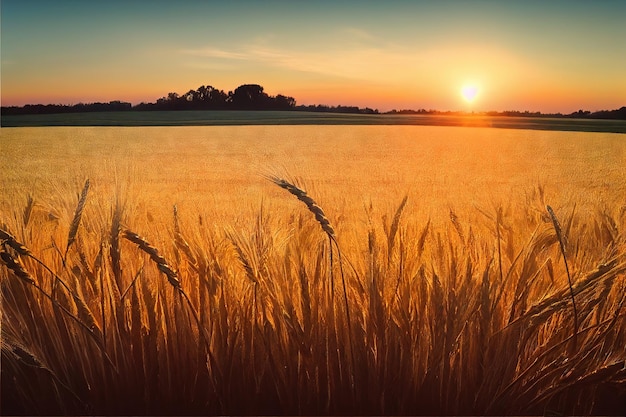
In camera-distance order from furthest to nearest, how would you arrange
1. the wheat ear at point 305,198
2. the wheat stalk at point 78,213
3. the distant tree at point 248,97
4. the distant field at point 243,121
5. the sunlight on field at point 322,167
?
the distant field at point 243,121 → the distant tree at point 248,97 → the sunlight on field at point 322,167 → the wheat stalk at point 78,213 → the wheat ear at point 305,198

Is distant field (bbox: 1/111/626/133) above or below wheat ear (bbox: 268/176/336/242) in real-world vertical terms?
below

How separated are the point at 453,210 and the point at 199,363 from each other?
539 millimetres

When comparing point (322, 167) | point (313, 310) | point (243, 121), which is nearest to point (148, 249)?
point (313, 310)

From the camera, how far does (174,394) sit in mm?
1131

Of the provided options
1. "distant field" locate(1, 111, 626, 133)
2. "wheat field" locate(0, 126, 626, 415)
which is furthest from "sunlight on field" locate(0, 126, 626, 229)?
"distant field" locate(1, 111, 626, 133)

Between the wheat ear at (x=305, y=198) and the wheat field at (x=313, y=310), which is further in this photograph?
the wheat field at (x=313, y=310)

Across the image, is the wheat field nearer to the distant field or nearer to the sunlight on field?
the sunlight on field

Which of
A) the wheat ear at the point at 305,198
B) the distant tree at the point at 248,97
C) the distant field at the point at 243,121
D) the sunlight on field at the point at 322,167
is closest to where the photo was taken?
the wheat ear at the point at 305,198

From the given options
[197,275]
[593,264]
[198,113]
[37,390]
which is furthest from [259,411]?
[198,113]

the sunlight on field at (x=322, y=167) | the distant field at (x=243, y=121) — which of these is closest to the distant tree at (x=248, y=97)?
the sunlight on field at (x=322, y=167)

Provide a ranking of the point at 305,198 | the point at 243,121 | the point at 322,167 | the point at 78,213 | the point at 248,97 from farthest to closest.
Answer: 1. the point at 243,121
2. the point at 322,167
3. the point at 248,97
4. the point at 78,213
5. the point at 305,198

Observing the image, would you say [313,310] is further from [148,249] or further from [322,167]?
[322,167]

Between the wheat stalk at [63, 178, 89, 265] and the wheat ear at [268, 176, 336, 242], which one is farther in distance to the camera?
the wheat stalk at [63, 178, 89, 265]

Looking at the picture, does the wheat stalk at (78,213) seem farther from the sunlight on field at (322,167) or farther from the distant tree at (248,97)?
the distant tree at (248,97)
